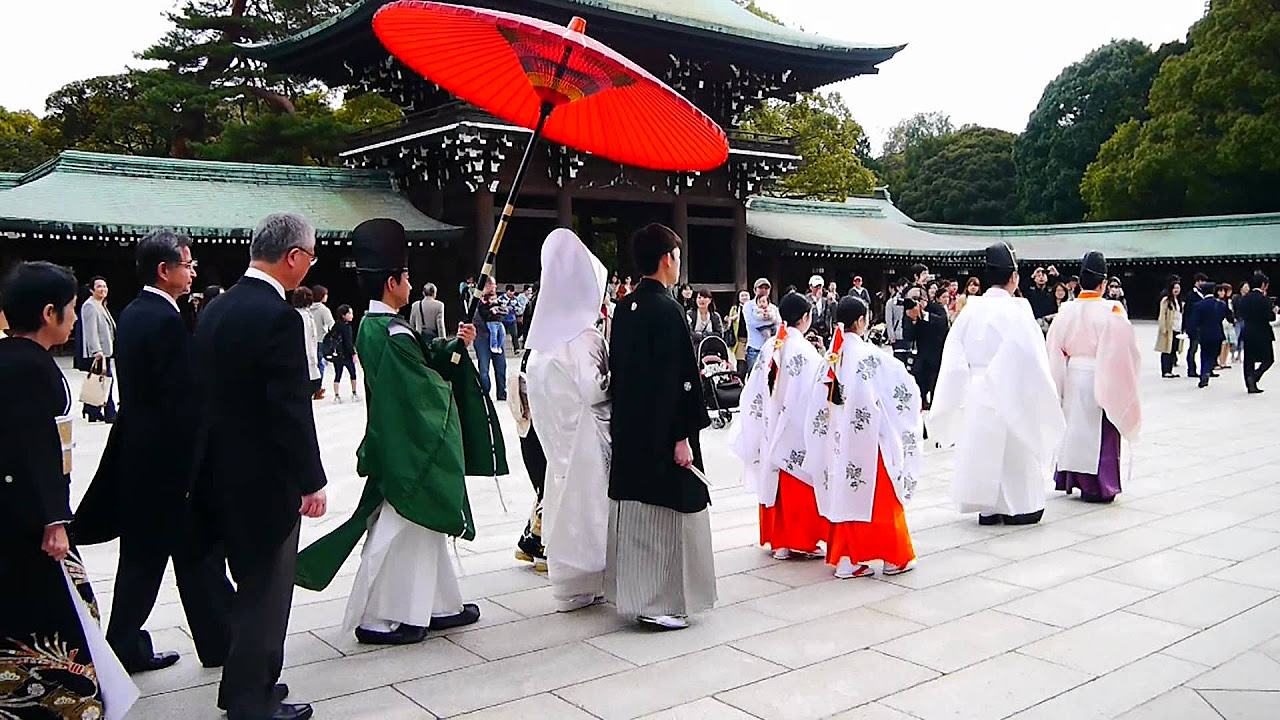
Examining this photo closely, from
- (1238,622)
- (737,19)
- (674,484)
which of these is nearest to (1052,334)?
(1238,622)

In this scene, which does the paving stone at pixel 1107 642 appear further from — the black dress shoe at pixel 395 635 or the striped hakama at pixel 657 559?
the black dress shoe at pixel 395 635

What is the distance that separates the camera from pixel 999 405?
578cm

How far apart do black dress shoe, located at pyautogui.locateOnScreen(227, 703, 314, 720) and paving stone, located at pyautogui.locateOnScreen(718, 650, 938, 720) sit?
4.75 ft

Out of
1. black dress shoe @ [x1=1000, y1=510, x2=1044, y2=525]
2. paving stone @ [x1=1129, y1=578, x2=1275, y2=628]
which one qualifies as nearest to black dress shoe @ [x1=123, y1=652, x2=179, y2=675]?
paving stone @ [x1=1129, y1=578, x2=1275, y2=628]

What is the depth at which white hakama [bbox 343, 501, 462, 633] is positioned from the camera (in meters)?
3.92

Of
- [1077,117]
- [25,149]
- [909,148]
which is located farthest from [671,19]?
[909,148]

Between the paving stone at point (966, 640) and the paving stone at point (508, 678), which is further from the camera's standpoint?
the paving stone at point (966, 640)

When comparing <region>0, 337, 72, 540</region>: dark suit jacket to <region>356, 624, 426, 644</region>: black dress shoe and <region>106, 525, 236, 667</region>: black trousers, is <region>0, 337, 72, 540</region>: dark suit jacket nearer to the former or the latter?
<region>106, 525, 236, 667</region>: black trousers

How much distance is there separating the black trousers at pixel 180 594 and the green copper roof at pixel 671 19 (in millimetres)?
14852

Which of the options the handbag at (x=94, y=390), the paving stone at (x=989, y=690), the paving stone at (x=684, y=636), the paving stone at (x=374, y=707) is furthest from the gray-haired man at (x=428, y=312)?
the paving stone at (x=989, y=690)

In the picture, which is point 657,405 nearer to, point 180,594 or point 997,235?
point 180,594

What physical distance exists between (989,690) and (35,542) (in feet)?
10.4

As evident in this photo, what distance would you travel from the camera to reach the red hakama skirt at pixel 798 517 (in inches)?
204

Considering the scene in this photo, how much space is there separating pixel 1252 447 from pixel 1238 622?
5.38m
